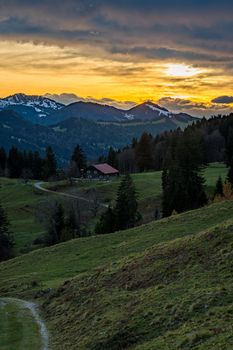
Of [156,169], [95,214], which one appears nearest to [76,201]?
[95,214]

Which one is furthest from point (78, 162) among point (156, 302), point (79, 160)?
point (156, 302)

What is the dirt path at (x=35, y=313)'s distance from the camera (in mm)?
25422

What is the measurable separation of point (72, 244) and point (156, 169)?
107 m

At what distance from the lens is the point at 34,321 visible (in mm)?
29812

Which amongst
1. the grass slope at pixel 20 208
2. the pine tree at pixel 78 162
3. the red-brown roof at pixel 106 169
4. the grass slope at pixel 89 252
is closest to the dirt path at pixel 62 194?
the grass slope at pixel 20 208

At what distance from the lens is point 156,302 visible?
24656 mm

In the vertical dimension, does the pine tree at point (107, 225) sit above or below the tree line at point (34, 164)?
below

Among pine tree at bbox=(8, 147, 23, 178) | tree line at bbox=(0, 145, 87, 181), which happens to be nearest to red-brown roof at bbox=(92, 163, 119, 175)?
tree line at bbox=(0, 145, 87, 181)

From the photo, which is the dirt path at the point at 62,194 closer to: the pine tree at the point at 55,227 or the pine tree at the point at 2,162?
the pine tree at the point at 55,227

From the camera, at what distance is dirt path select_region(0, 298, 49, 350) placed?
83.4ft

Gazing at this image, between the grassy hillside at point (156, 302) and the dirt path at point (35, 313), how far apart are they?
52 centimetres

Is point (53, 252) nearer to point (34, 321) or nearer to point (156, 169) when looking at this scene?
point (34, 321)

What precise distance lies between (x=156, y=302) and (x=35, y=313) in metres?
10.5

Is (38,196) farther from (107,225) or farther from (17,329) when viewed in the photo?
(17,329)
